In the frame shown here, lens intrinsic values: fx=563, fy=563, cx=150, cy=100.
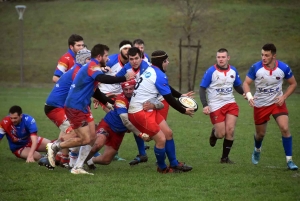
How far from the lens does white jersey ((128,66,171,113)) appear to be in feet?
28.5

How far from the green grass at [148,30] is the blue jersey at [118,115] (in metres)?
25.2

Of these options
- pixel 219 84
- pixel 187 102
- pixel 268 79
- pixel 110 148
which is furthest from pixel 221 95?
pixel 110 148

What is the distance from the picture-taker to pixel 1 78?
39438 millimetres

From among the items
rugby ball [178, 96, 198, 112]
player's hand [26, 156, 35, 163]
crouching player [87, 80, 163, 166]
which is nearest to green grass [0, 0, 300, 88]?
player's hand [26, 156, 35, 163]

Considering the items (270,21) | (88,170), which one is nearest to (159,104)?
(88,170)

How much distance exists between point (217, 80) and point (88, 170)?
9.46 feet

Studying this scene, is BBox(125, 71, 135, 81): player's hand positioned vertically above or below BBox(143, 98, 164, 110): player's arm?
above

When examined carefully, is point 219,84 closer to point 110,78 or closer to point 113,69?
point 113,69

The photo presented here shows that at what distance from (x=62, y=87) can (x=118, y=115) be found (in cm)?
112

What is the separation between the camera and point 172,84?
34.8 metres

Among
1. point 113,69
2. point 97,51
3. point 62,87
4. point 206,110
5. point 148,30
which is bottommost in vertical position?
point 206,110

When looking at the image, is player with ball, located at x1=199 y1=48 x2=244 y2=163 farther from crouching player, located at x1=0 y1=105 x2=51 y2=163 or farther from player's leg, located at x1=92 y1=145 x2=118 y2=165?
crouching player, located at x1=0 y1=105 x2=51 y2=163

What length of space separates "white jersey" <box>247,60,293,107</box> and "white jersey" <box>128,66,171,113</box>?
195cm

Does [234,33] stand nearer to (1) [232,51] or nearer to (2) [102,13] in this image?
(1) [232,51]
